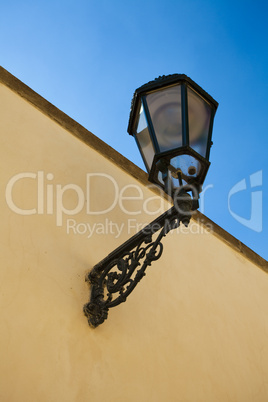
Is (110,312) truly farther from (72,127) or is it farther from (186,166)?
(72,127)

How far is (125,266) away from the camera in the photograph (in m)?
2.12

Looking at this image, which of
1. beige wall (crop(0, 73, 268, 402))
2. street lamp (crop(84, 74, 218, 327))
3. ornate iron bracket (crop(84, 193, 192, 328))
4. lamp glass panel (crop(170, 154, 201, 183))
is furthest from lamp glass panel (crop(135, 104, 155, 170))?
beige wall (crop(0, 73, 268, 402))

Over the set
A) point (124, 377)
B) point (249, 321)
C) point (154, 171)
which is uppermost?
point (249, 321)

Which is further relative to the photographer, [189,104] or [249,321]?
[249,321]

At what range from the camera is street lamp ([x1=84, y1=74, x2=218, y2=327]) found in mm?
2020

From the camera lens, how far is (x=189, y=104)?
2.13m

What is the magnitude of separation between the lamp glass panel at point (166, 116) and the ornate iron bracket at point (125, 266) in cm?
24

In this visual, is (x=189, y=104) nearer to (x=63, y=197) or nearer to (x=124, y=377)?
(x=63, y=197)

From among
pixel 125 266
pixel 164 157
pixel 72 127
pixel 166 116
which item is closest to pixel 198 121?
pixel 166 116

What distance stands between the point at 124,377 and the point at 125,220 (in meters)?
0.92

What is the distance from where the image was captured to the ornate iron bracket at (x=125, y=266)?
2045 mm

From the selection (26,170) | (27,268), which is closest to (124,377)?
(27,268)

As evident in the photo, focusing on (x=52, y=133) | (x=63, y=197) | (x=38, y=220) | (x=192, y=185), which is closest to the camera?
(x=192, y=185)

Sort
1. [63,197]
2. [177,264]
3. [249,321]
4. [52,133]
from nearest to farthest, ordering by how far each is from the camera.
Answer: [63,197] → [52,133] → [177,264] → [249,321]
